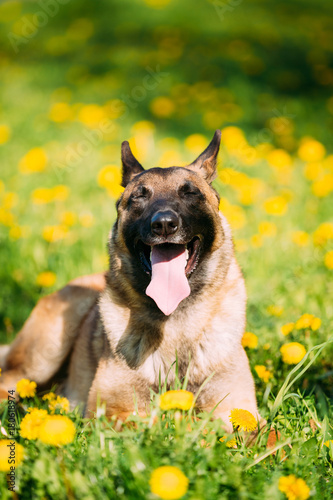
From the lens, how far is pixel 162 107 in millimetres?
8508

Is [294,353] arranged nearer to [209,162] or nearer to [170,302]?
[170,302]

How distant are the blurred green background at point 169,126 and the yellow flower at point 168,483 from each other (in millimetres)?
2087

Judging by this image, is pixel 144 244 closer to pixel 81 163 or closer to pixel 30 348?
pixel 30 348

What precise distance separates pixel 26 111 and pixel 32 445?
26.9 feet

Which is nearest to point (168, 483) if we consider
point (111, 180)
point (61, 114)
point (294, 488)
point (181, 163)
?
point (294, 488)

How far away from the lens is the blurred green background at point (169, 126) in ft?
15.2

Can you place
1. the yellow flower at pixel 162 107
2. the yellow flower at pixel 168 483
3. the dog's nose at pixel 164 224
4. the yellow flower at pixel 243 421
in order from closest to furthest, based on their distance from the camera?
1. the yellow flower at pixel 168 483
2. the yellow flower at pixel 243 421
3. the dog's nose at pixel 164 224
4. the yellow flower at pixel 162 107

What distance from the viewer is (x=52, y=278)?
14.0 feet

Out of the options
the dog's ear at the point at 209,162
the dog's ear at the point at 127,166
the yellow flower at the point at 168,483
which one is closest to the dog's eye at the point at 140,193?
the dog's ear at the point at 127,166

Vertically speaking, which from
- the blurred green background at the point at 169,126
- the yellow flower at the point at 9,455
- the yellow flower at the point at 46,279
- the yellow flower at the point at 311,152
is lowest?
the blurred green background at the point at 169,126

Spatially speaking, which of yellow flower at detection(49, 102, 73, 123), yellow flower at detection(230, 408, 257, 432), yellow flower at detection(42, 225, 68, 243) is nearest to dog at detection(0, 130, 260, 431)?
yellow flower at detection(230, 408, 257, 432)

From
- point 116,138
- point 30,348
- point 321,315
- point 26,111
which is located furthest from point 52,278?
point 26,111

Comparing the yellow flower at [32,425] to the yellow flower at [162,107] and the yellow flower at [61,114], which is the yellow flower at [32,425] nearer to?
the yellow flower at [61,114]

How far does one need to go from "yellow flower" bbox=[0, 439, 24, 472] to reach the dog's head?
1089 mm
